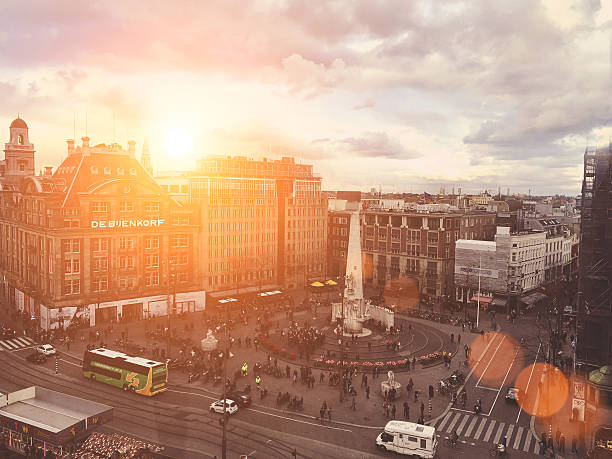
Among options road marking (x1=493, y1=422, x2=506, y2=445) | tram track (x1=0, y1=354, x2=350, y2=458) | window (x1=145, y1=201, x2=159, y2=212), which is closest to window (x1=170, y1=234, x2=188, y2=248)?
window (x1=145, y1=201, x2=159, y2=212)

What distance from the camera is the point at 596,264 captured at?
52906mm

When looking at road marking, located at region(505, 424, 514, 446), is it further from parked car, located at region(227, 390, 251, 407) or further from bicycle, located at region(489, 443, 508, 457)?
parked car, located at region(227, 390, 251, 407)

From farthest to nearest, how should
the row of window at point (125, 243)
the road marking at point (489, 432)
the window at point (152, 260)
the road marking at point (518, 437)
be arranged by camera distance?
the window at point (152, 260)
the row of window at point (125, 243)
the road marking at point (489, 432)
the road marking at point (518, 437)

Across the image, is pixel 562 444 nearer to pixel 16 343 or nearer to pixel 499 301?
pixel 499 301

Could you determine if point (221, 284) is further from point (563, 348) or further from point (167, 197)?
point (563, 348)

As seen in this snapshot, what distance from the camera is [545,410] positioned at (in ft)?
143

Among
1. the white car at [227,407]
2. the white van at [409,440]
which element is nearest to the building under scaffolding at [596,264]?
the white van at [409,440]

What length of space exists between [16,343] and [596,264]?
66.6 meters

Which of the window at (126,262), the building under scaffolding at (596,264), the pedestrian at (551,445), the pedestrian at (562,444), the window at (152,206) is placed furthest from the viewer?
the window at (152,206)

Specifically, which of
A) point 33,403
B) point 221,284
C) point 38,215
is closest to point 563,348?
point 221,284

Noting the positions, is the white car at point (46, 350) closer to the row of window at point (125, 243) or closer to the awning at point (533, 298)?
the row of window at point (125, 243)

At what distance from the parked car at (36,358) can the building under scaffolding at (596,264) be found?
55.6m

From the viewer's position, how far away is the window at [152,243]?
250 ft

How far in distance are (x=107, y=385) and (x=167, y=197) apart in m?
37.1
